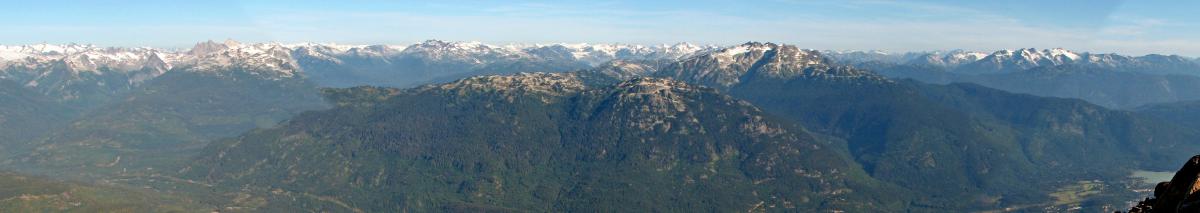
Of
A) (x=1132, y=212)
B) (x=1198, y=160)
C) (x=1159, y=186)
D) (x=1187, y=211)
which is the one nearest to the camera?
(x=1187, y=211)

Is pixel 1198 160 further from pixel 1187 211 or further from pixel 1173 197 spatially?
pixel 1187 211

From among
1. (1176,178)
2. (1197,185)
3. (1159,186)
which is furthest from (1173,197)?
(1159,186)

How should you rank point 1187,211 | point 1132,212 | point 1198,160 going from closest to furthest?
point 1187,211 → point 1198,160 → point 1132,212

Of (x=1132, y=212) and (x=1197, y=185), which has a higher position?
(x=1197, y=185)

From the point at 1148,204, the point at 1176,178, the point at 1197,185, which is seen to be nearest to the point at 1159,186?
the point at 1148,204

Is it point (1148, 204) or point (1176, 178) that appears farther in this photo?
point (1148, 204)

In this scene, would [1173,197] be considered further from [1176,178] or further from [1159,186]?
[1159,186]
